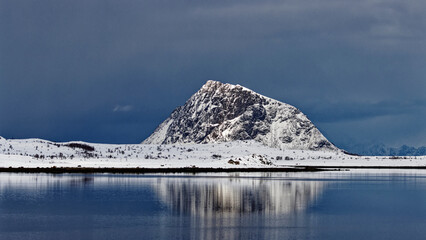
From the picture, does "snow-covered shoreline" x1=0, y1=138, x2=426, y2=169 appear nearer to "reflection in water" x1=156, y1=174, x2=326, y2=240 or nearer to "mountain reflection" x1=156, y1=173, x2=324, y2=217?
"mountain reflection" x1=156, y1=173, x2=324, y2=217

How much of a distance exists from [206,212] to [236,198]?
459 inches

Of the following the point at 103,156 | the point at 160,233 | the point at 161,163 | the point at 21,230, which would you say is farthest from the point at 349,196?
the point at 103,156

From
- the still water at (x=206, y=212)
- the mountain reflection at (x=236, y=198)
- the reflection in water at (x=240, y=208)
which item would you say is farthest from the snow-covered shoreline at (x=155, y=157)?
the reflection in water at (x=240, y=208)

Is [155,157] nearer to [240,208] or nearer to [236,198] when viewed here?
[236,198]

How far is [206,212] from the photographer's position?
4825cm

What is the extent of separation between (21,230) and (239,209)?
1787cm

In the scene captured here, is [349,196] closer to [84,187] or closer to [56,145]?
[84,187]

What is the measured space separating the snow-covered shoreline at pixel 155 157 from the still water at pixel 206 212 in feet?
184

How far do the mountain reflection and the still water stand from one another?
2.8 inches

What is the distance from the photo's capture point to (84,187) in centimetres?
7275

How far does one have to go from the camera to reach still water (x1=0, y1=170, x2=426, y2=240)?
126 feet

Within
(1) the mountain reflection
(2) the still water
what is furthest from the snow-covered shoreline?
(2) the still water

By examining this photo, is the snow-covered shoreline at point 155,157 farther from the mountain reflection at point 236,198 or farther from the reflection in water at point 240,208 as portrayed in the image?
the reflection in water at point 240,208

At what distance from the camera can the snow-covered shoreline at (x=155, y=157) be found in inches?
5084
